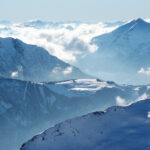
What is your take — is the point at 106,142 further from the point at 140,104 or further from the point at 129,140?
the point at 140,104

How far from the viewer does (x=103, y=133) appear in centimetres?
8156

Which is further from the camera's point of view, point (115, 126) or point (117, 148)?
point (115, 126)

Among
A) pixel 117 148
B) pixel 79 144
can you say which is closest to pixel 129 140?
pixel 117 148

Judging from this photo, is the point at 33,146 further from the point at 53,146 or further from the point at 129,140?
the point at 129,140

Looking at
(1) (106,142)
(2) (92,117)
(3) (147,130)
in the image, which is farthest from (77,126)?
(3) (147,130)

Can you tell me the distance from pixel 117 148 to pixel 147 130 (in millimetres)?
7923

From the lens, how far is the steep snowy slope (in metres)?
77.8

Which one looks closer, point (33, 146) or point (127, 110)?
point (33, 146)

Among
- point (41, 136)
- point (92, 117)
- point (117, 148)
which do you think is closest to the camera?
point (117, 148)

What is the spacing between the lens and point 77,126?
86.0 metres

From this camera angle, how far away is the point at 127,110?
89438mm

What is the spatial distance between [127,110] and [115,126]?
6.97 meters

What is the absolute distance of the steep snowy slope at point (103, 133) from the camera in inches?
3063

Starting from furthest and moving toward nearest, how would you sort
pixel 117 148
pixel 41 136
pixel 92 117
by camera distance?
pixel 92 117 < pixel 41 136 < pixel 117 148
